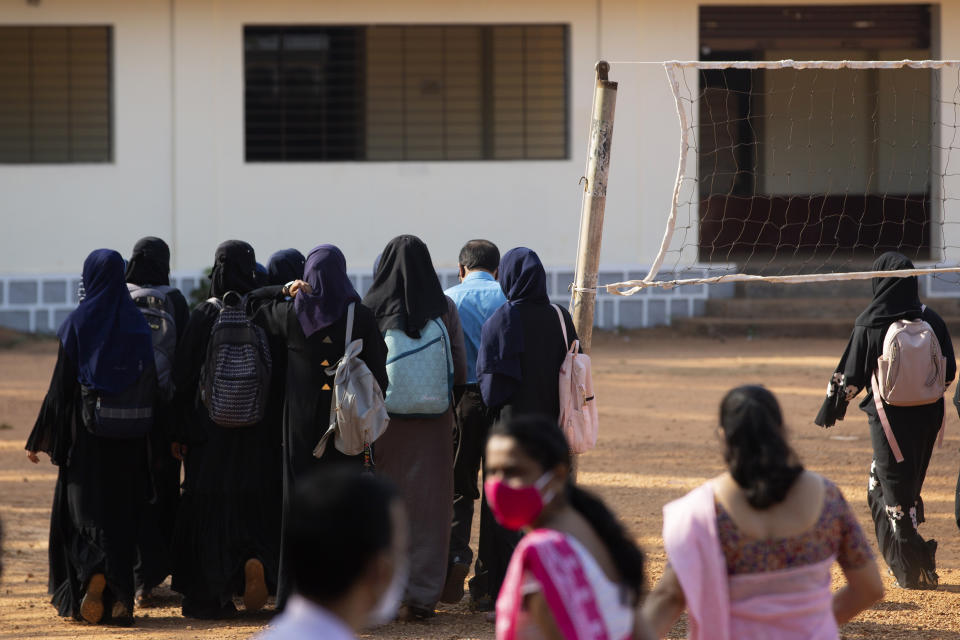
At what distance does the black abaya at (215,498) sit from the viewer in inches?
222

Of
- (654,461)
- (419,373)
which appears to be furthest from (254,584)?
(654,461)

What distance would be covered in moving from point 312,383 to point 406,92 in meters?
12.2

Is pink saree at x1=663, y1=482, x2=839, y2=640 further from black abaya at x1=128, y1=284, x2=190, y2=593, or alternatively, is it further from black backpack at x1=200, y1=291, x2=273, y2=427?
black abaya at x1=128, y1=284, x2=190, y2=593

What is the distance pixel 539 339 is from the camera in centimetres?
560

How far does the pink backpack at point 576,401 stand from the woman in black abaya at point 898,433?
148cm

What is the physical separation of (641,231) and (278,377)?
11.4 metres

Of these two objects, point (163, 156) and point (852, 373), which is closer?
point (852, 373)

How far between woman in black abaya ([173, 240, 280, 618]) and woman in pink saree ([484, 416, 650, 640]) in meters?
3.11

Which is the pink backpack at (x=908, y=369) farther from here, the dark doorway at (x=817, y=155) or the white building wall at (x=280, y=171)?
the dark doorway at (x=817, y=155)

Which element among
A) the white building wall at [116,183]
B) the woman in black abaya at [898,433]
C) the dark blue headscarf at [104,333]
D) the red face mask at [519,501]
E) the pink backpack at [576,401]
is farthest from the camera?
the white building wall at [116,183]

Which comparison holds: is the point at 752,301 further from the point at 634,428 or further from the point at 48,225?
the point at 48,225

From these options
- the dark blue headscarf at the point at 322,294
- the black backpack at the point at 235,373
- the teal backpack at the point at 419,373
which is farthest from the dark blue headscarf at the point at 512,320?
the black backpack at the point at 235,373

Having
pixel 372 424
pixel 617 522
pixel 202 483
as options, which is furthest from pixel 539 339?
pixel 617 522

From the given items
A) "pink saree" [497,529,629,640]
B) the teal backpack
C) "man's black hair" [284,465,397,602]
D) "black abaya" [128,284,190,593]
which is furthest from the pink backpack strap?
"man's black hair" [284,465,397,602]
